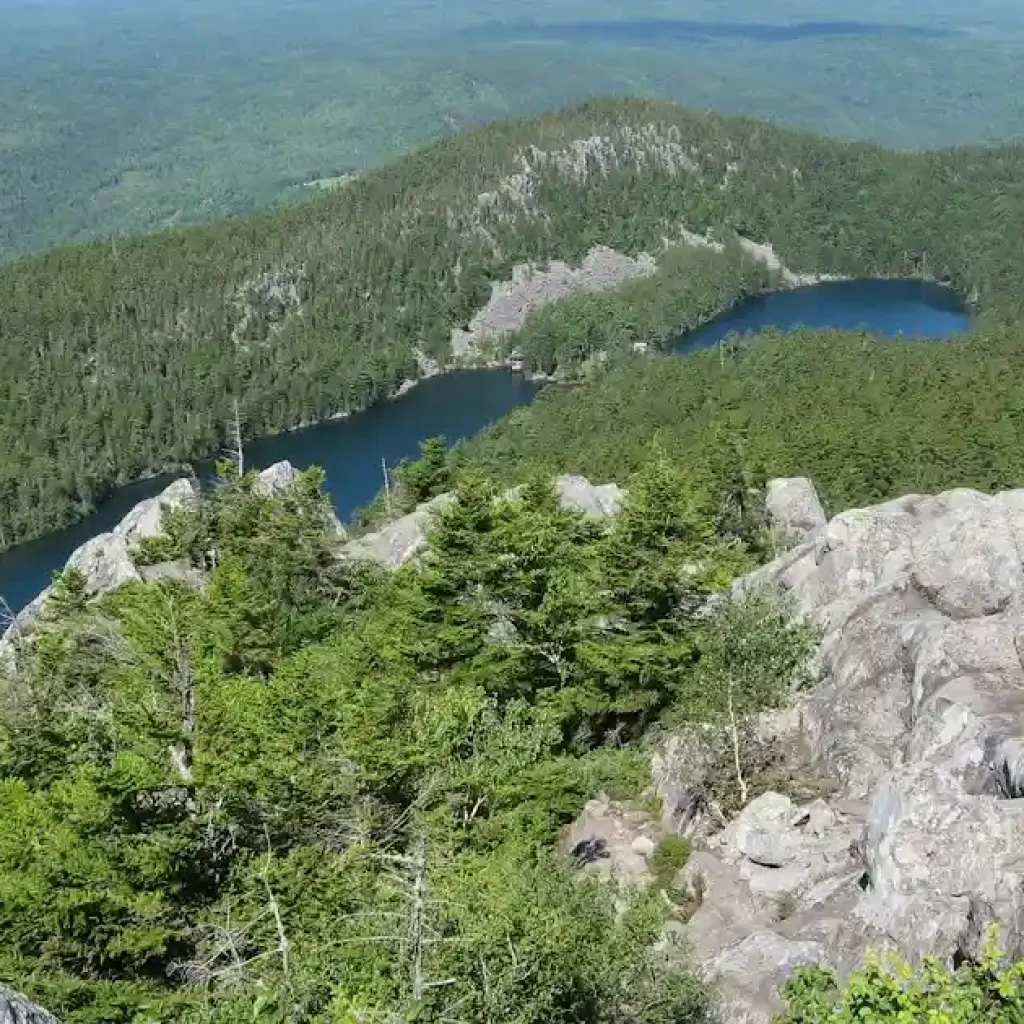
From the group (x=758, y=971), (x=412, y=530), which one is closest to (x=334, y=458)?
(x=412, y=530)

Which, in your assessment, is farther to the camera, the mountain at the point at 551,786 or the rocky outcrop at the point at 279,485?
→ the rocky outcrop at the point at 279,485

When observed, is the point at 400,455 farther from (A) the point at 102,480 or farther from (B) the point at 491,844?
(B) the point at 491,844

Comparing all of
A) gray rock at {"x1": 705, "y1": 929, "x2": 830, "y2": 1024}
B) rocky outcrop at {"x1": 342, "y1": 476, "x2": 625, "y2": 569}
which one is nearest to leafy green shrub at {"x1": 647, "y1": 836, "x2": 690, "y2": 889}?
gray rock at {"x1": 705, "y1": 929, "x2": 830, "y2": 1024}

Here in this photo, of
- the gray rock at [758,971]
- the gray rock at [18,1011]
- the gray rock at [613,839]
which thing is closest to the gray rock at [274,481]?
the gray rock at [613,839]

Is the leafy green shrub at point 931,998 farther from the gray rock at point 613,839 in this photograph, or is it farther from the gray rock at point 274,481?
the gray rock at point 274,481

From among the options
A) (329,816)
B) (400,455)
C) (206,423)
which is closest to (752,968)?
(329,816)

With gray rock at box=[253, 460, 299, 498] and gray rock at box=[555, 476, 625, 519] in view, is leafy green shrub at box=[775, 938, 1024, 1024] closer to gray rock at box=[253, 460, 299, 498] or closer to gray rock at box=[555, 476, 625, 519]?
gray rock at box=[555, 476, 625, 519]
